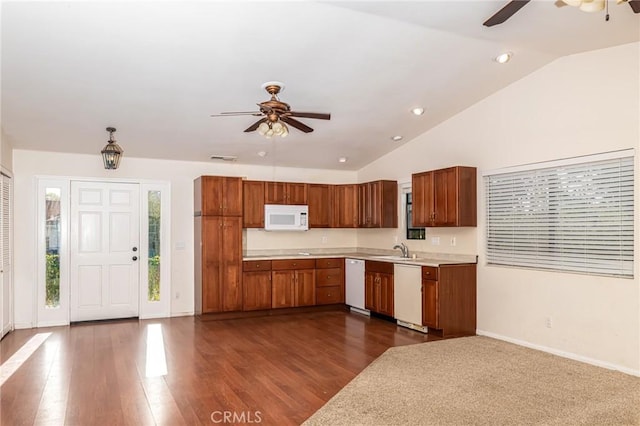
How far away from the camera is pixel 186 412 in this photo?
3201mm

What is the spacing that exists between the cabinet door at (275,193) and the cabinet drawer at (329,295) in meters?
1.59

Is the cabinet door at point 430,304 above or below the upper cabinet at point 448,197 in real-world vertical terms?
below

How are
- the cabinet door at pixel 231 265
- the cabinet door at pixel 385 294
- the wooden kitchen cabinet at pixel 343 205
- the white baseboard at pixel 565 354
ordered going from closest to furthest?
the white baseboard at pixel 565 354 < the cabinet door at pixel 385 294 < the cabinet door at pixel 231 265 < the wooden kitchen cabinet at pixel 343 205

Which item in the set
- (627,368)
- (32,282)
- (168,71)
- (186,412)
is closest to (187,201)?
(32,282)

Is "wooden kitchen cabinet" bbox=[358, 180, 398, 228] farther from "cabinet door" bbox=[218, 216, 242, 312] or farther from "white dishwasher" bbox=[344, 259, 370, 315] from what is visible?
"cabinet door" bbox=[218, 216, 242, 312]

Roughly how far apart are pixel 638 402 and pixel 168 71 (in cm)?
482

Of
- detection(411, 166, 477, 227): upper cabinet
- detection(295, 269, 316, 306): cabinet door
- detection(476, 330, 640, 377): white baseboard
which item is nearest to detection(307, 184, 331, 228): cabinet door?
detection(295, 269, 316, 306): cabinet door

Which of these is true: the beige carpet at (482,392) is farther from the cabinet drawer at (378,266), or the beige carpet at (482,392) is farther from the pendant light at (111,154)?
the pendant light at (111,154)

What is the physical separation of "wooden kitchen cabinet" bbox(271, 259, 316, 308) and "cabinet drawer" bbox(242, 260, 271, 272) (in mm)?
81

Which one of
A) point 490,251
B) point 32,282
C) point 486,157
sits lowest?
point 32,282

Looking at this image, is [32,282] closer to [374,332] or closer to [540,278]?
[374,332]

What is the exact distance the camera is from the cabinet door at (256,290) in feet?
22.0

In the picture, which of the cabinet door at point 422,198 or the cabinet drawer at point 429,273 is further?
the cabinet door at point 422,198

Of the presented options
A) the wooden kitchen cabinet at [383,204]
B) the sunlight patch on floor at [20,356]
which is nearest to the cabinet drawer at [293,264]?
the wooden kitchen cabinet at [383,204]
